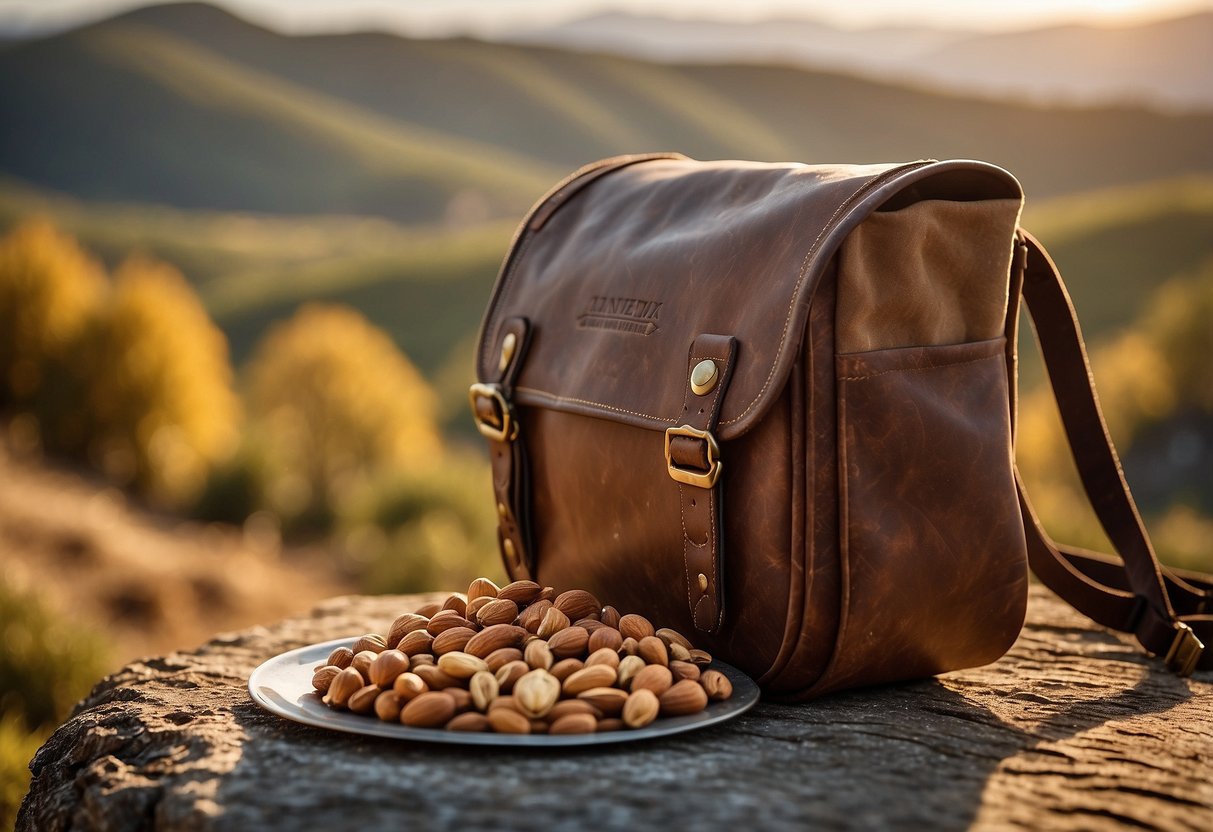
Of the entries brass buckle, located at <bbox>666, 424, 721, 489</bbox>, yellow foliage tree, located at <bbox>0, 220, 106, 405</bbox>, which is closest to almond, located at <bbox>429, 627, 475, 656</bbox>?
brass buckle, located at <bbox>666, 424, 721, 489</bbox>

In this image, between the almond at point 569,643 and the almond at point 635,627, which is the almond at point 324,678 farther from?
the almond at point 635,627

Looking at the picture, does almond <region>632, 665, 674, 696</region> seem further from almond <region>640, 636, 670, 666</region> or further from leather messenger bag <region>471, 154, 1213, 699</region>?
leather messenger bag <region>471, 154, 1213, 699</region>

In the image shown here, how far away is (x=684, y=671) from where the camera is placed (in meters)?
2.03

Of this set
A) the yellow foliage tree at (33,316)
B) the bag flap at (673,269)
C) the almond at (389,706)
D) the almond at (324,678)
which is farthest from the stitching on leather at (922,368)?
the yellow foliage tree at (33,316)

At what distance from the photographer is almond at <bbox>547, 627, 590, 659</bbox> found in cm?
206

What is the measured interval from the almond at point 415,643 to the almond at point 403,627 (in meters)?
0.04

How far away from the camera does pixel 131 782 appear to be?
1883 millimetres

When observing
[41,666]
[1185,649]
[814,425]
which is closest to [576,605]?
[814,425]

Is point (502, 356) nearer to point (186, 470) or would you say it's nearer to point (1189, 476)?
point (186, 470)

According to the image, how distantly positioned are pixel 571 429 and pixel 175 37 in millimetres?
69230

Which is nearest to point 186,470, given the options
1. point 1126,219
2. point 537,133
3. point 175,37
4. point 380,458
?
point 380,458

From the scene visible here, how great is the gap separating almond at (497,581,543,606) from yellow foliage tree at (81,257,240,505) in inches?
288

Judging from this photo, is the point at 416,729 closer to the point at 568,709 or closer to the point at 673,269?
the point at 568,709

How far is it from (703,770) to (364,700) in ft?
1.98
